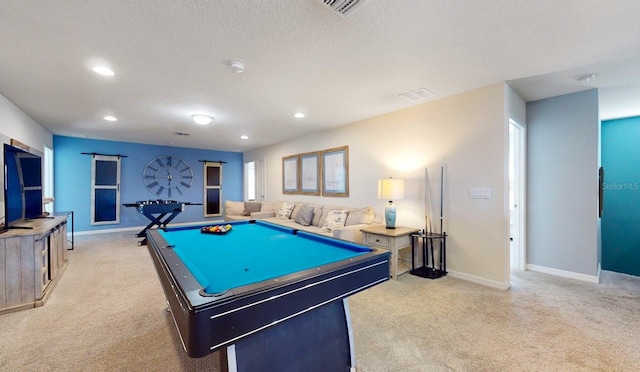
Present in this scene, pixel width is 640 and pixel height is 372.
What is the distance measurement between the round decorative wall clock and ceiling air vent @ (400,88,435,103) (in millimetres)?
6639

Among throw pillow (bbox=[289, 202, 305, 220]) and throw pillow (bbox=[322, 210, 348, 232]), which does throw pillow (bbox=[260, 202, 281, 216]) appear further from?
throw pillow (bbox=[322, 210, 348, 232])

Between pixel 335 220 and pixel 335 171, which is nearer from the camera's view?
pixel 335 220

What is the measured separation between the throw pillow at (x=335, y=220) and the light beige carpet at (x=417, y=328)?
1.39 metres

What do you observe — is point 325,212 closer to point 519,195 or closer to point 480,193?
point 480,193

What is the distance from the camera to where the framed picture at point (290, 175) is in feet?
20.4

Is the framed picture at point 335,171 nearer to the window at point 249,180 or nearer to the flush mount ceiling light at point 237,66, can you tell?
the flush mount ceiling light at point 237,66

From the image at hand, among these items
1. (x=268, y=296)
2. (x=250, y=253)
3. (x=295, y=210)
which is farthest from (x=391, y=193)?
(x=268, y=296)

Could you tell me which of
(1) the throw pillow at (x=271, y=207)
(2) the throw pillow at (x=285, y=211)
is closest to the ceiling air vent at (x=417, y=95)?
(2) the throw pillow at (x=285, y=211)

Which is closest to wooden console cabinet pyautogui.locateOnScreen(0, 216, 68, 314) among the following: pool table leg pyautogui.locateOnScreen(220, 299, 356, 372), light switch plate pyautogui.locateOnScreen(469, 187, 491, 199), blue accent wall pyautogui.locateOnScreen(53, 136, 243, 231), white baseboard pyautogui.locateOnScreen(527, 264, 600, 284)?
pool table leg pyautogui.locateOnScreen(220, 299, 356, 372)

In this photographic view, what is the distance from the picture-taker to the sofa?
3.90 meters

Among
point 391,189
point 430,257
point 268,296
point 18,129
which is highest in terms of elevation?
point 18,129

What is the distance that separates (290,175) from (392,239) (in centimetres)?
365

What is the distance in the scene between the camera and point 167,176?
7410 millimetres

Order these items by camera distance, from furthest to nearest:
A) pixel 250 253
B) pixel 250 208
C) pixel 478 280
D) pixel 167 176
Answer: pixel 167 176, pixel 250 208, pixel 478 280, pixel 250 253
